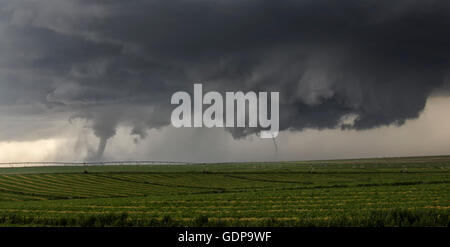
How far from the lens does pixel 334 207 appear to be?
40406 millimetres

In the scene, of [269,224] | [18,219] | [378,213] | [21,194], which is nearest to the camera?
[269,224]

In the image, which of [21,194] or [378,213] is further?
[21,194]

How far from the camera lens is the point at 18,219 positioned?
32750 mm

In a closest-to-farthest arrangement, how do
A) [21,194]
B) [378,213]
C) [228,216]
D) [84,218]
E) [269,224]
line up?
1. [269,224]
2. [378,213]
3. [84,218]
4. [228,216]
5. [21,194]
